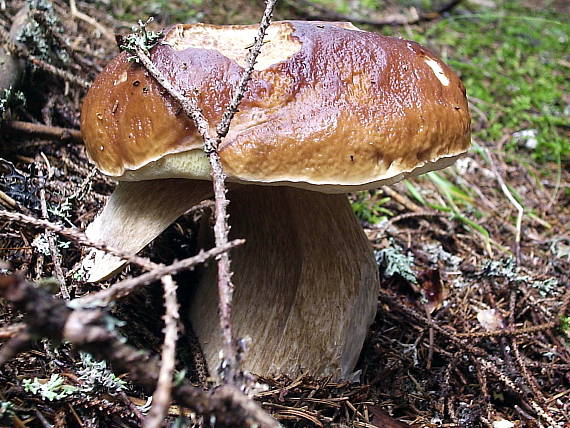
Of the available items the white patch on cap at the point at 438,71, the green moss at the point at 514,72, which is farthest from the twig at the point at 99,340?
the green moss at the point at 514,72

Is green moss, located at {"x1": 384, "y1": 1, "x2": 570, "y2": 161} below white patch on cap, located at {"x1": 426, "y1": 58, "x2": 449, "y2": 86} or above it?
below

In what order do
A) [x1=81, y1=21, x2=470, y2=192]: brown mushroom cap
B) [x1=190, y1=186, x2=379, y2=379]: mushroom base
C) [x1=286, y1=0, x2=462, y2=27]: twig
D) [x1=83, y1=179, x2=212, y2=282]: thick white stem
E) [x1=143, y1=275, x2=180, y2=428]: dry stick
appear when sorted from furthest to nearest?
[x1=286, y1=0, x2=462, y2=27]: twig → [x1=190, y1=186, x2=379, y2=379]: mushroom base → [x1=83, y1=179, x2=212, y2=282]: thick white stem → [x1=81, y1=21, x2=470, y2=192]: brown mushroom cap → [x1=143, y1=275, x2=180, y2=428]: dry stick

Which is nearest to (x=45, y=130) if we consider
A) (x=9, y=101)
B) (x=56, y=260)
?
(x=9, y=101)

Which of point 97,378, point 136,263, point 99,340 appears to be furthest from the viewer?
point 97,378

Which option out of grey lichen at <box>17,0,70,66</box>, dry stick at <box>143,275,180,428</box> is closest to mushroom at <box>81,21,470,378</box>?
dry stick at <box>143,275,180,428</box>

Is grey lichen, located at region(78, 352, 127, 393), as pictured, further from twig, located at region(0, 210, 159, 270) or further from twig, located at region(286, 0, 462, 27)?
twig, located at region(286, 0, 462, 27)

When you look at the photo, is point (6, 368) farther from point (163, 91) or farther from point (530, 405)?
point (530, 405)

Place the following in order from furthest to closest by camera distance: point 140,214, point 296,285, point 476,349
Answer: point 476,349
point 296,285
point 140,214

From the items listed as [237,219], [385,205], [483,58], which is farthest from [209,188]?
[483,58]

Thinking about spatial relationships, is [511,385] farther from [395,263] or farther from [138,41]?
[138,41]
